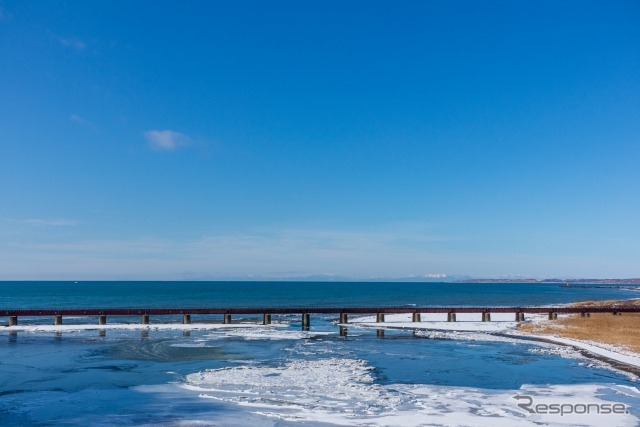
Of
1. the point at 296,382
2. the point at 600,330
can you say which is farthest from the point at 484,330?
the point at 296,382

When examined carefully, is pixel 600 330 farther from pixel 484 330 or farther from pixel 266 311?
pixel 266 311

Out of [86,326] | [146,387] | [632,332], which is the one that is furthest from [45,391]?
[632,332]

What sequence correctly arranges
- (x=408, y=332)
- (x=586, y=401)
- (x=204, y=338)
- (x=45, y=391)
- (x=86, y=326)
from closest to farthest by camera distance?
(x=586, y=401), (x=45, y=391), (x=204, y=338), (x=408, y=332), (x=86, y=326)

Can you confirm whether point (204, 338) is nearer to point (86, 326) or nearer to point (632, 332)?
point (86, 326)

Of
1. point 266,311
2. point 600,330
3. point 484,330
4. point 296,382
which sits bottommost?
point 484,330

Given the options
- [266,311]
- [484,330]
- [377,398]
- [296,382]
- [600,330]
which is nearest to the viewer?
[377,398]

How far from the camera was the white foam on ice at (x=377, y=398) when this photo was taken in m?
17.4

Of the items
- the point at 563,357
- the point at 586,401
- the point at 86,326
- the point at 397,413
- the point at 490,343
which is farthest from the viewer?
the point at 86,326

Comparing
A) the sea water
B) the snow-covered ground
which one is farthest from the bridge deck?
the sea water

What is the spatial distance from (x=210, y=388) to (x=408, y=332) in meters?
27.0

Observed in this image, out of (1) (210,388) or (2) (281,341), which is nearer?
(1) (210,388)

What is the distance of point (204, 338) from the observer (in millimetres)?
40938

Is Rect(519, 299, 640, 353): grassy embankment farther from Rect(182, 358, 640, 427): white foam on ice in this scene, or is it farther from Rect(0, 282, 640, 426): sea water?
Rect(182, 358, 640, 427): white foam on ice

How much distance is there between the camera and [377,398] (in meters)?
20.5
